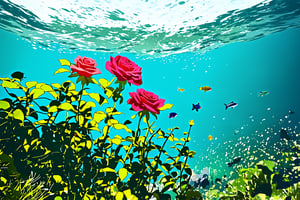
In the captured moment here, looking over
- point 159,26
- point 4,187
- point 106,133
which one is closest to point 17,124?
point 4,187

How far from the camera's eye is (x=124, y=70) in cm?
121

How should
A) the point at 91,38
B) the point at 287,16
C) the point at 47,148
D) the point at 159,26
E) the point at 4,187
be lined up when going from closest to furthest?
the point at 4,187, the point at 47,148, the point at 159,26, the point at 287,16, the point at 91,38

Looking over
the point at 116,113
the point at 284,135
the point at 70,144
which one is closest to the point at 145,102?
the point at 116,113

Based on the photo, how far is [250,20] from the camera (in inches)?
559

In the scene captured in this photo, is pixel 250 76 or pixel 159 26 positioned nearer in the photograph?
pixel 159 26

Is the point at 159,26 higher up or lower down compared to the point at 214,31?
higher up

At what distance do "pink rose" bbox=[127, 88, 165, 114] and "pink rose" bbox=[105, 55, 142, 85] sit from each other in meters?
0.08

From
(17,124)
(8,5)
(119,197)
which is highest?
(8,5)

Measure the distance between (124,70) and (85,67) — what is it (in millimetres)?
245

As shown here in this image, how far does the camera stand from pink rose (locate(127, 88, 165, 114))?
1.16 meters

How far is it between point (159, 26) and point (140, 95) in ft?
44.4

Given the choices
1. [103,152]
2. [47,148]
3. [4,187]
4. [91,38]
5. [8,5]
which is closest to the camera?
[4,187]

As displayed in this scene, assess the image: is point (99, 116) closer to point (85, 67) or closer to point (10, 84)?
point (85, 67)

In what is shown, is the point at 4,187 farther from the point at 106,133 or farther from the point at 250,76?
the point at 250,76
